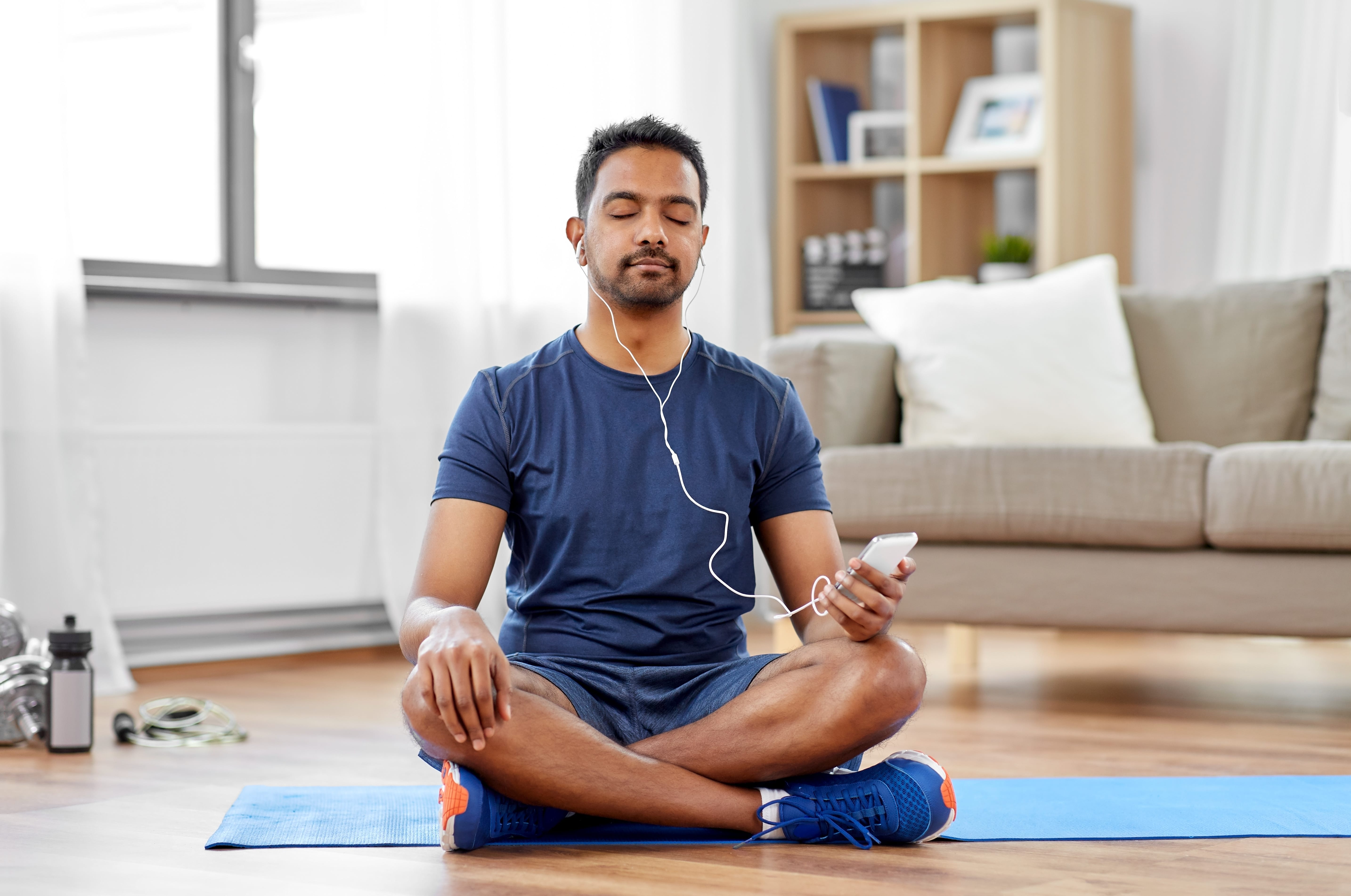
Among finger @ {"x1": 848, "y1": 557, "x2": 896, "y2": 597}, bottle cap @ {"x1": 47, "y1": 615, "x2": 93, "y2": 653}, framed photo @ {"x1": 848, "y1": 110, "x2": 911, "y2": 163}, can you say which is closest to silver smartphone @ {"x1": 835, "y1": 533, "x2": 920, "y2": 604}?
finger @ {"x1": 848, "y1": 557, "x2": 896, "y2": 597}

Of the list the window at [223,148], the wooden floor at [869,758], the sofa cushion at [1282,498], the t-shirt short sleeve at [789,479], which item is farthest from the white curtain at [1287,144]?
the t-shirt short sleeve at [789,479]

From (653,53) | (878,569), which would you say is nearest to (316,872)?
(878,569)

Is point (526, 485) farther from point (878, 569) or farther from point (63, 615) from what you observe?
point (63, 615)

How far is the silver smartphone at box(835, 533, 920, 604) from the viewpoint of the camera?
1.55 meters

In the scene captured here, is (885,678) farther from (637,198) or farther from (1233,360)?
(1233,360)

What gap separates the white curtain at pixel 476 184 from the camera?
371 centimetres

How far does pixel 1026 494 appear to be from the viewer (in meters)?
2.84

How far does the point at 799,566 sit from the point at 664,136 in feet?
1.73

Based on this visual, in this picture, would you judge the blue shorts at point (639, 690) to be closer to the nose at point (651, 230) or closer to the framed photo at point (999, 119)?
the nose at point (651, 230)

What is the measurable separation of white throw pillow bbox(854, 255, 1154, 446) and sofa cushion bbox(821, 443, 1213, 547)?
0.20m

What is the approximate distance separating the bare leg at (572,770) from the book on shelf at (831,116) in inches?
121

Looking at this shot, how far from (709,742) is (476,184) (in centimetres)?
234

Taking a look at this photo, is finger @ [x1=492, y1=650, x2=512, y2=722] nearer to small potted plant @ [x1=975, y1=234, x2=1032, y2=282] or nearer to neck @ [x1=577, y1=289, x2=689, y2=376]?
neck @ [x1=577, y1=289, x2=689, y2=376]

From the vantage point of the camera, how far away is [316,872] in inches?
64.4
